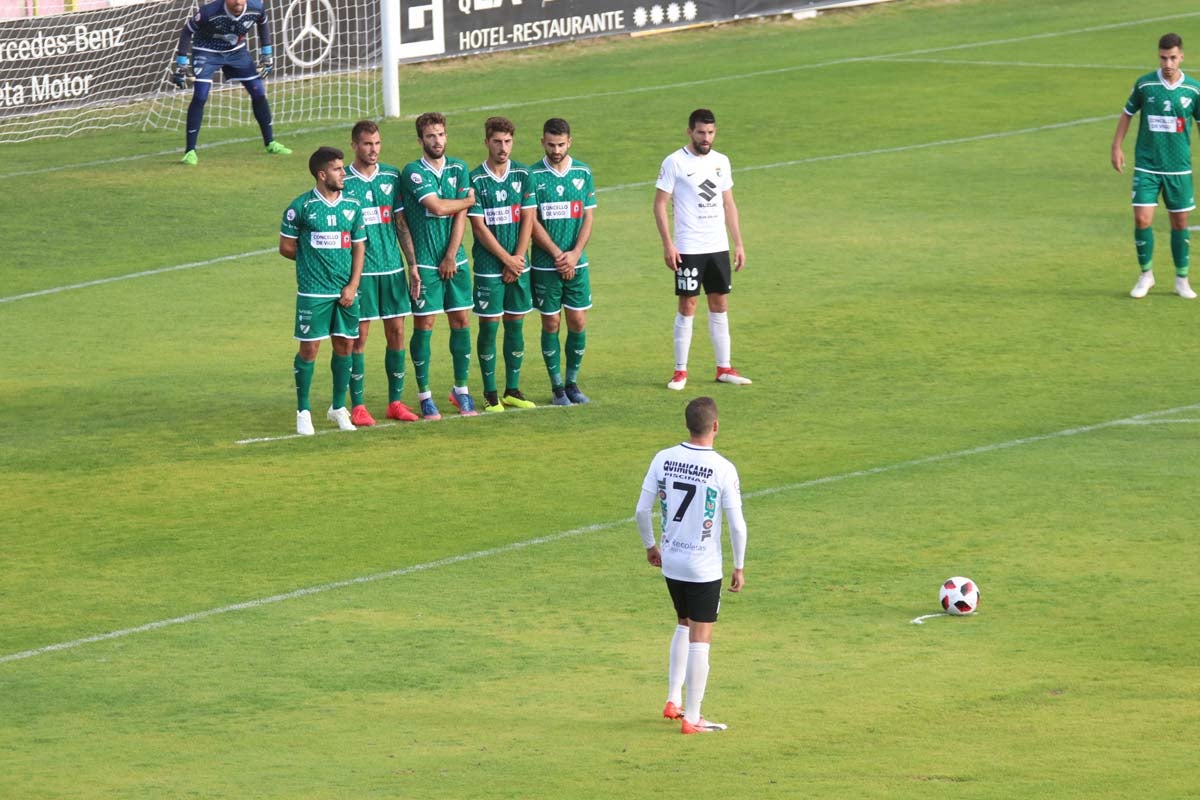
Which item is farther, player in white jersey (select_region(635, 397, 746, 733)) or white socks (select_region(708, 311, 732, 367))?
white socks (select_region(708, 311, 732, 367))

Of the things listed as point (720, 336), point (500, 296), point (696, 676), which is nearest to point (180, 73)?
point (500, 296)

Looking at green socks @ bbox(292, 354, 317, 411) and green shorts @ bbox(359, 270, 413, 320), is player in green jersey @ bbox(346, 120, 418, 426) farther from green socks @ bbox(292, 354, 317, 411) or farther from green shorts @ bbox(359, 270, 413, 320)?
green socks @ bbox(292, 354, 317, 411)

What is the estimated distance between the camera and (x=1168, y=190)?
19.3 m

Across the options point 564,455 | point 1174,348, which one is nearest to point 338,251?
point 564,455

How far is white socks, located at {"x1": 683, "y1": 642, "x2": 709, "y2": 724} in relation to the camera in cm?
945

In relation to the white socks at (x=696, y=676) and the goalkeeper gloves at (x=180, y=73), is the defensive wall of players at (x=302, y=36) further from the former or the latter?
the white socks at (x=696, y=676)

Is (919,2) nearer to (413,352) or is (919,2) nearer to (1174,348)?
(1174,348)

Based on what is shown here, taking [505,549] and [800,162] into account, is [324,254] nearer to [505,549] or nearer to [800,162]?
[505,549]

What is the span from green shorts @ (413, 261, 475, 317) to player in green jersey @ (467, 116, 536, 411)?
15cm

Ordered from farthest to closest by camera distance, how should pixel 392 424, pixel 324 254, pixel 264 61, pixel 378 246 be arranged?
pixel 264 61 < pixel 392 424 < pixel 378 246 < pixel 324 254

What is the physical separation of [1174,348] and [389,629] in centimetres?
924

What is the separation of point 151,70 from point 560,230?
15.6m

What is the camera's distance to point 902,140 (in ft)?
93.4

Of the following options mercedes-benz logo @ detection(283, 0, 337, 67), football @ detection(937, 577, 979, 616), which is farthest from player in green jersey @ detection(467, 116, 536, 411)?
mercedes-benz logo @ detection(283, 0, 337, 67)
